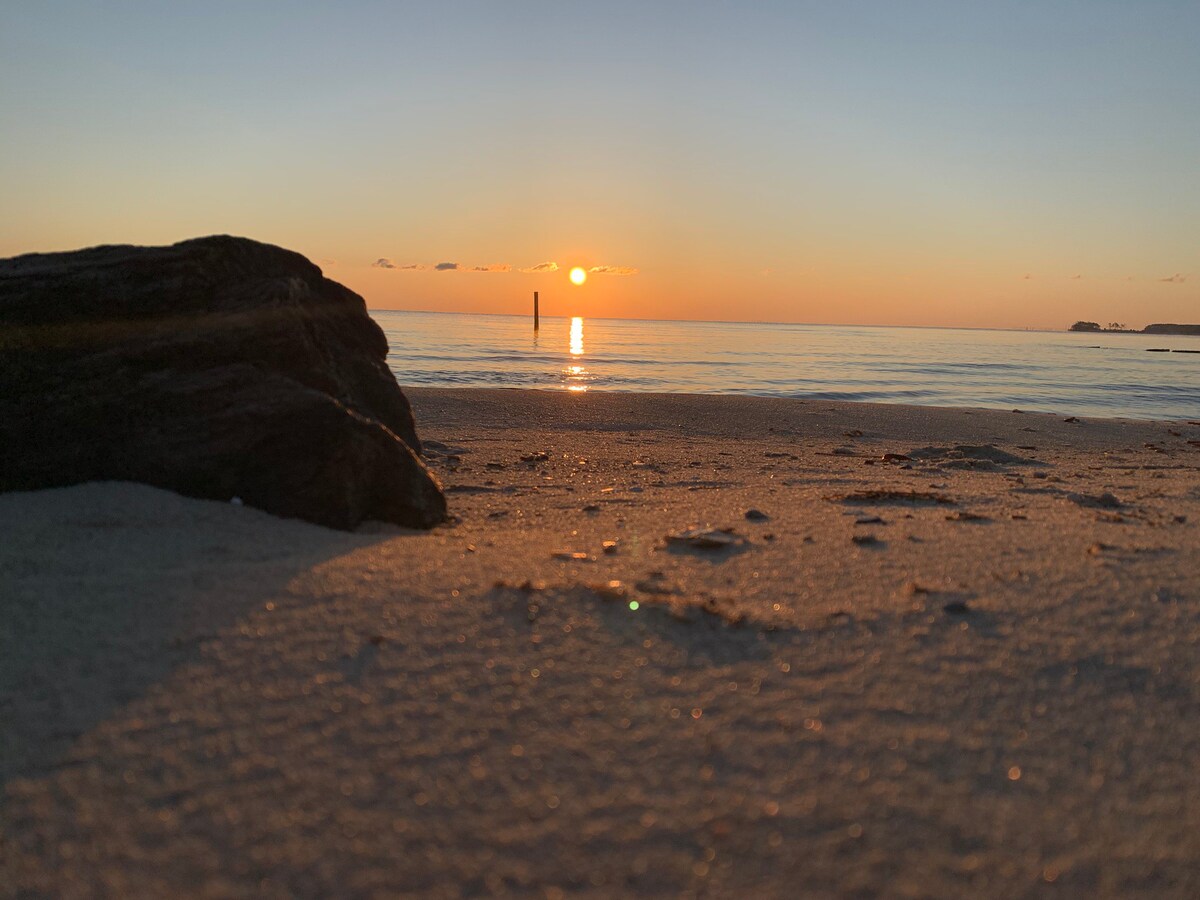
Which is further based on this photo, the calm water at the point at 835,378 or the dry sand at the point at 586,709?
the calm water at the point at 835,378

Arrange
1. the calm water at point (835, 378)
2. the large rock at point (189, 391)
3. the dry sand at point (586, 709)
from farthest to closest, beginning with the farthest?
1. the calm water at point (835, 378)
2. the large rock at point (189, 391)
3. the dry sand at point (586, 709)

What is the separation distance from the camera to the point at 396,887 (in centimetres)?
158

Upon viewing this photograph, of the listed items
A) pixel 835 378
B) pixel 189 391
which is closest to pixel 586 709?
pixel 189 391

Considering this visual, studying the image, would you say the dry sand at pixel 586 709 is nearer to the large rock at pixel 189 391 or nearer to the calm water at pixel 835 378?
the large rock at pixel 189 391

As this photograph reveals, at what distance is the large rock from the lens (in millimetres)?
3605

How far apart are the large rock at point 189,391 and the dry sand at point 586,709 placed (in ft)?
0.73

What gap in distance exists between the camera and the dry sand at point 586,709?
1.67m

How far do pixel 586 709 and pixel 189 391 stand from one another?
263 cm

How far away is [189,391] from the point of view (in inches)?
149

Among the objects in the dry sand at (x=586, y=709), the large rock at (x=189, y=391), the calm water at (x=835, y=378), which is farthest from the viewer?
the calm water at (x=835, y=378)

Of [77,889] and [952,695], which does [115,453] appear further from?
[952,695]

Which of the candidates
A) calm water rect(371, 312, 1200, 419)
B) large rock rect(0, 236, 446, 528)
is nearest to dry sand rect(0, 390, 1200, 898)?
large rock rect(0, 236, 446, 528)

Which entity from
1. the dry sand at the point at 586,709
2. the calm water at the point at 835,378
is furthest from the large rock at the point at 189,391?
the calm water at the point at 835,378

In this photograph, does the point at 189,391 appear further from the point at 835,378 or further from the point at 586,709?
the point at 835,378
